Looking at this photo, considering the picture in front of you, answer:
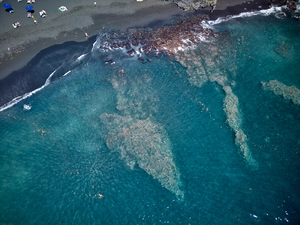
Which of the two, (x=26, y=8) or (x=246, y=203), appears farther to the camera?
(x=26, y=8)

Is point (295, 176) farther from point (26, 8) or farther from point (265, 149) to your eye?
point (26, 8)

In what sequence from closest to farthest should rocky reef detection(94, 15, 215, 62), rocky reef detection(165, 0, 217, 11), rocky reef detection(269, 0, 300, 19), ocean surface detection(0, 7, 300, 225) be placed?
ocean surface detection(0, 7, 300, 225) < rocky reef detection(94, 15, 215, 62) < rocky reef detection(269, 0, 300, 19) < rocky reef detection(165, 0, 217, 11)

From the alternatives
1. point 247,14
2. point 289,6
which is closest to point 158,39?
point 247,14

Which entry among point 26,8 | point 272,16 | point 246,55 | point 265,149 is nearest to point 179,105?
point 265,149

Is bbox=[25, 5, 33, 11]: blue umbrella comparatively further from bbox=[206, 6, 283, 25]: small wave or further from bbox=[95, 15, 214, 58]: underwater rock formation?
bbox=[206, 6, 283, 25]: small wave

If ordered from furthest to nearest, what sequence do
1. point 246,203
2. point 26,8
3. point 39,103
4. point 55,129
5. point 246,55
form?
point 26,8 < point 246,55 < point 39,103 < point 55,129 < point 246,203

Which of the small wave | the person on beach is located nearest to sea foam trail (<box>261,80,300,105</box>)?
the small wave
